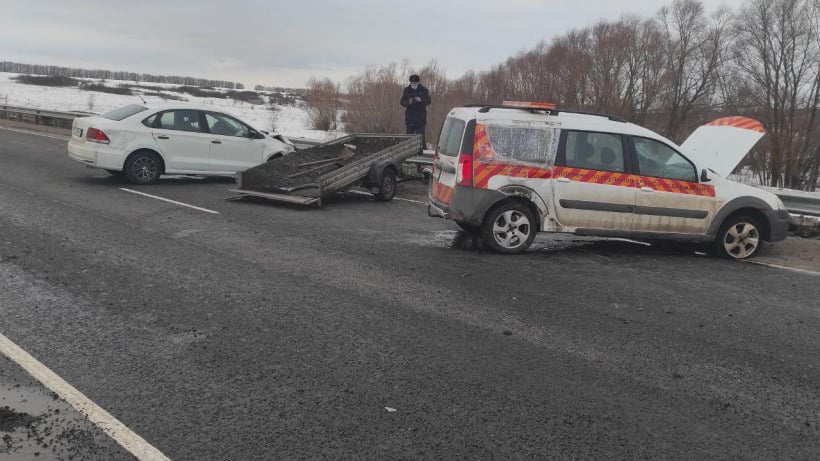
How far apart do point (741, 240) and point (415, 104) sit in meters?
7.97

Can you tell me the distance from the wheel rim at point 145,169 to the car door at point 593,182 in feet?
26.6

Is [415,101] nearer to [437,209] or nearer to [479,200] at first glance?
[437,209]

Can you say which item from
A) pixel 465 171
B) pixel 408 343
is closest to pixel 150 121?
pixel 465 171

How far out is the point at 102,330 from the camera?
4375 millimetres

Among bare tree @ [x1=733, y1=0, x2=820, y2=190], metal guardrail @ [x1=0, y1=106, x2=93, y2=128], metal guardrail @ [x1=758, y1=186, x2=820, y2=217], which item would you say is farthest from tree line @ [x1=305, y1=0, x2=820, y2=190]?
metal guardrail @ [x1=758, y1=186, x2=820, y2=217]

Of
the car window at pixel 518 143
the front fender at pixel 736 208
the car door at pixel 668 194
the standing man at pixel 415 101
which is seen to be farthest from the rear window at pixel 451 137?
the standing man at pixel 415 101

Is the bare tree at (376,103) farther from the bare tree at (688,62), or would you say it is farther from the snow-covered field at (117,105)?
the bare tree at (688,62)

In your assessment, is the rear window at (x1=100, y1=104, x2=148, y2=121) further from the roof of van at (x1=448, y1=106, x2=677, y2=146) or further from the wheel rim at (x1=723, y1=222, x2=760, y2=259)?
the wheel rim at (x1=723, y1=222, x2=760, y2=259)

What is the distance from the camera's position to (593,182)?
298 inches

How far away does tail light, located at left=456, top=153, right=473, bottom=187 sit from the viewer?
7484mm

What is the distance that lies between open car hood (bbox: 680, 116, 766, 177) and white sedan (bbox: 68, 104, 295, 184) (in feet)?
27.1

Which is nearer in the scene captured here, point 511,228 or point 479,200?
point 479,200

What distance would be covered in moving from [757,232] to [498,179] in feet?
11.7

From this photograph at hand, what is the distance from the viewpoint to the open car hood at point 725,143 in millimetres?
8414
